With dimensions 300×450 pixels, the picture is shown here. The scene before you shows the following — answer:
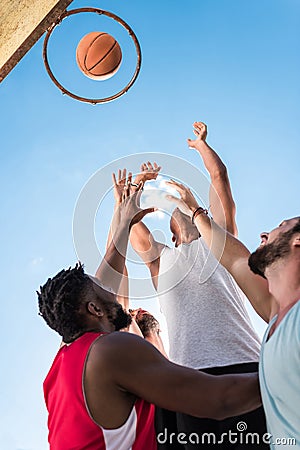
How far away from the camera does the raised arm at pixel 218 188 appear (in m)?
4.38

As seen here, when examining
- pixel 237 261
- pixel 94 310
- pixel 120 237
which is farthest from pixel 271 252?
pixel 120 237

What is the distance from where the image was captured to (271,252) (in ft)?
9.73

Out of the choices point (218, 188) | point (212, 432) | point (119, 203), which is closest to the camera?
point (212, 432)

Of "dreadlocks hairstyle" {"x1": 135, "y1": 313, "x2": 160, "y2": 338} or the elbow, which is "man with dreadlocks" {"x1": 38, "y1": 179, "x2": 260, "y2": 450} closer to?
"dreadlocks hairstyle" {"x1": 135, "y1": 313, "x2": 160, "y2": 338}

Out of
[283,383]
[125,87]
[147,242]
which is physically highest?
[125,87]

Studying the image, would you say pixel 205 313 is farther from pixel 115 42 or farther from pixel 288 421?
pixel 115 42

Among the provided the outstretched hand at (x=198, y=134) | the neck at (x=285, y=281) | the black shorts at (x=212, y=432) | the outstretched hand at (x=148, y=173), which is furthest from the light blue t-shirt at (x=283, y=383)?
the outstretched hand at (x=198, y=134)

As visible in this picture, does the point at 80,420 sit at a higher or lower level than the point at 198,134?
lower

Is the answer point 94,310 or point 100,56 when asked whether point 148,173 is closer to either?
point 100,56

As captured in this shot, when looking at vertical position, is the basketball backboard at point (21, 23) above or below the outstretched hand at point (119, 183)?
above

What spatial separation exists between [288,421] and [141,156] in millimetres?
2946

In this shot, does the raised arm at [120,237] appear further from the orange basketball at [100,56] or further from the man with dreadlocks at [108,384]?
the orange basketball at [100,56]

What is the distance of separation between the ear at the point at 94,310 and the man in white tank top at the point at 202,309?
1.79 ft

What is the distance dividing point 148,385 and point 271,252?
34.9 inches
